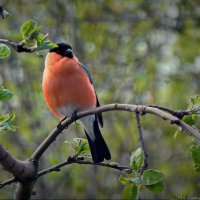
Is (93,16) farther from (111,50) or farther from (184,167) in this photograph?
(184,167)

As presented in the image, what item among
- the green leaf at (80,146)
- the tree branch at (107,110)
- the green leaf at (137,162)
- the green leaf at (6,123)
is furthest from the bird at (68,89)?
the green leaf at (137,162)

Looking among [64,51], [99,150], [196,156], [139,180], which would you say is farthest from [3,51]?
[64,51]

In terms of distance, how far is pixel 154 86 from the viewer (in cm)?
569

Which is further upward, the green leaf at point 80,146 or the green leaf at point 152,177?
the green leaf at point 80,146

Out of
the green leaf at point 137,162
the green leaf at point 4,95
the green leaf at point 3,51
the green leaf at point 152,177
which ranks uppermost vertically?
the green leaf at point 3,51

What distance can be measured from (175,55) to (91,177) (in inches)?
69.0

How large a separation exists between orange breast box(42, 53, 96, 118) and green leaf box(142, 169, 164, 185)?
6.25ft

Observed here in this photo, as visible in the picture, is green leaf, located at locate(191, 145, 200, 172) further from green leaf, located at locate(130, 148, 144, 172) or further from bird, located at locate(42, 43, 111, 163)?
bird, located at locate(42, 43, 111, 163)

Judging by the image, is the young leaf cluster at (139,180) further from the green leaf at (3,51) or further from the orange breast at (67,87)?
the orange breast at (67,87)

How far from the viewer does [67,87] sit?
135 inches

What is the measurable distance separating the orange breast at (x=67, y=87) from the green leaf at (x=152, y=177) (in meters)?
1.91

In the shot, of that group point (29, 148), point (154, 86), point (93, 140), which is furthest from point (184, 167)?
point (93, 140)

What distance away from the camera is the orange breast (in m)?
3.43

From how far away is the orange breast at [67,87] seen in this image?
3430 mm
